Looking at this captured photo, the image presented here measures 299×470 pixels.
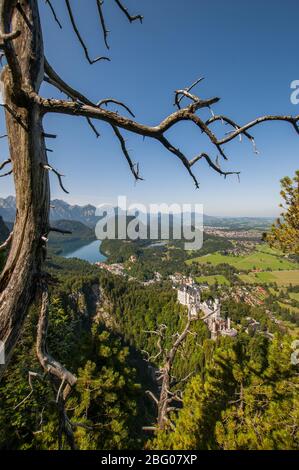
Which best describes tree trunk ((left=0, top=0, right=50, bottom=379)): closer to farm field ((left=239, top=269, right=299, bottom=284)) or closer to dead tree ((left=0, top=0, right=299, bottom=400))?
dead tree ((left=0, top=0, right=299, bottom=400))

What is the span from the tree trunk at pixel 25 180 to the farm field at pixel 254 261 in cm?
12860

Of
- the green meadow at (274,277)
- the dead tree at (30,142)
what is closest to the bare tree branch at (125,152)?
the dead tree at (30,142)

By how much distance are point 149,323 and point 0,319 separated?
5177 cm

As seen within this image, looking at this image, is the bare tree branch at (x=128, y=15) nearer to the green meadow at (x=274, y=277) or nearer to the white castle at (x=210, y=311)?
the white castle at (x=210, y=311)

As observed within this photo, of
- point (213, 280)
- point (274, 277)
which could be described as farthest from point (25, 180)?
point (274, 277)

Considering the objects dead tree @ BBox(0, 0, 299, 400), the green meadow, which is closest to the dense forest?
dead tree @ BBox(0, 0, 299, 400)

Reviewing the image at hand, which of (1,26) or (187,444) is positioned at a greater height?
(1,26)

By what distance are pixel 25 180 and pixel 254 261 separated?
147m

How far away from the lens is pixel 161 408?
7.84 metres

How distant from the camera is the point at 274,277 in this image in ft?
363

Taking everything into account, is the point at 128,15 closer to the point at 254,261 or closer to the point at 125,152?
the point at 125,152

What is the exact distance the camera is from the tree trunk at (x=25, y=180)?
1.53 metres

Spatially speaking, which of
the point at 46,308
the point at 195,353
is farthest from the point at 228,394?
the point at 195,353

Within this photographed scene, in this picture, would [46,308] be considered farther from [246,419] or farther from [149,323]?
→ [149,323]
